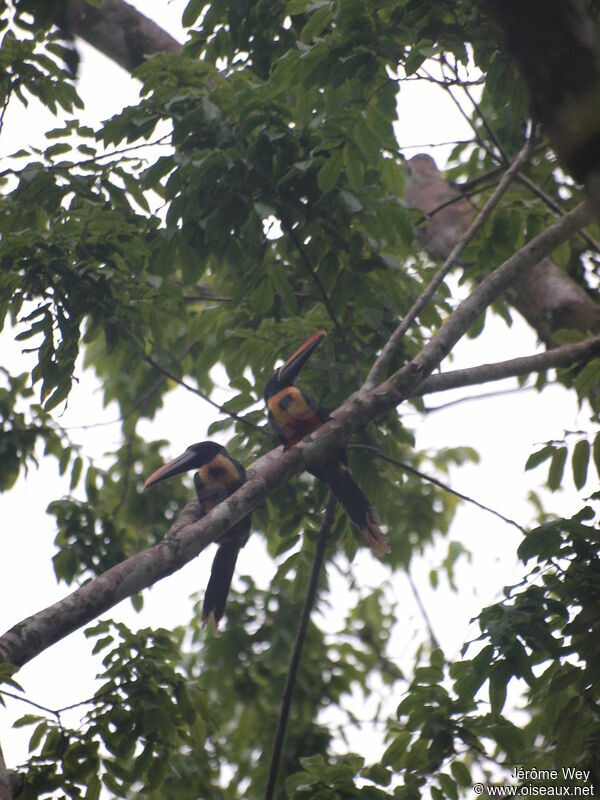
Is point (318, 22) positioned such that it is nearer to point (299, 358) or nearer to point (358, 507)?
point (299, 358)

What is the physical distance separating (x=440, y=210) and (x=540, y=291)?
78cm

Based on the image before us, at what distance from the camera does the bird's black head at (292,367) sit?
4.07 m

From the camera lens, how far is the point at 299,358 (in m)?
4.10

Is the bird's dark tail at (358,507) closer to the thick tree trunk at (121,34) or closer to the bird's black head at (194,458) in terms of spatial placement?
the bird's black head at (194,458)

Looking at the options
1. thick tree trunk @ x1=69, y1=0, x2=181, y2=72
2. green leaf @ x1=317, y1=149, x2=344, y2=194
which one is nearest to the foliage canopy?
green leaf @ x1=317, y1=149, x2=344, y2=194

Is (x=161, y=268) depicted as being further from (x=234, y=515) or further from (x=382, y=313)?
(x=234, y=515)

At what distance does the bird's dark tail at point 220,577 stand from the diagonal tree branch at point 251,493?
701mm

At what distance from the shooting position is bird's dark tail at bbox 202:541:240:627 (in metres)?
4.43

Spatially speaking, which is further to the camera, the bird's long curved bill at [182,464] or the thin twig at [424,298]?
the bird's long curved bill at [182,464]

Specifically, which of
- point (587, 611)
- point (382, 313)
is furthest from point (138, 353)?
point (587, 611)

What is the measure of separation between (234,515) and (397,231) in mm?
1659

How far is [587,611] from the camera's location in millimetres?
2760

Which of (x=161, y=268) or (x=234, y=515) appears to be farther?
(x=161, y=268)

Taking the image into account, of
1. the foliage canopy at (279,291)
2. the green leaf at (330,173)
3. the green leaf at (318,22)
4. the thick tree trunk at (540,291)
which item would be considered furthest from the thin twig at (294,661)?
the green leaf at (318,22)
